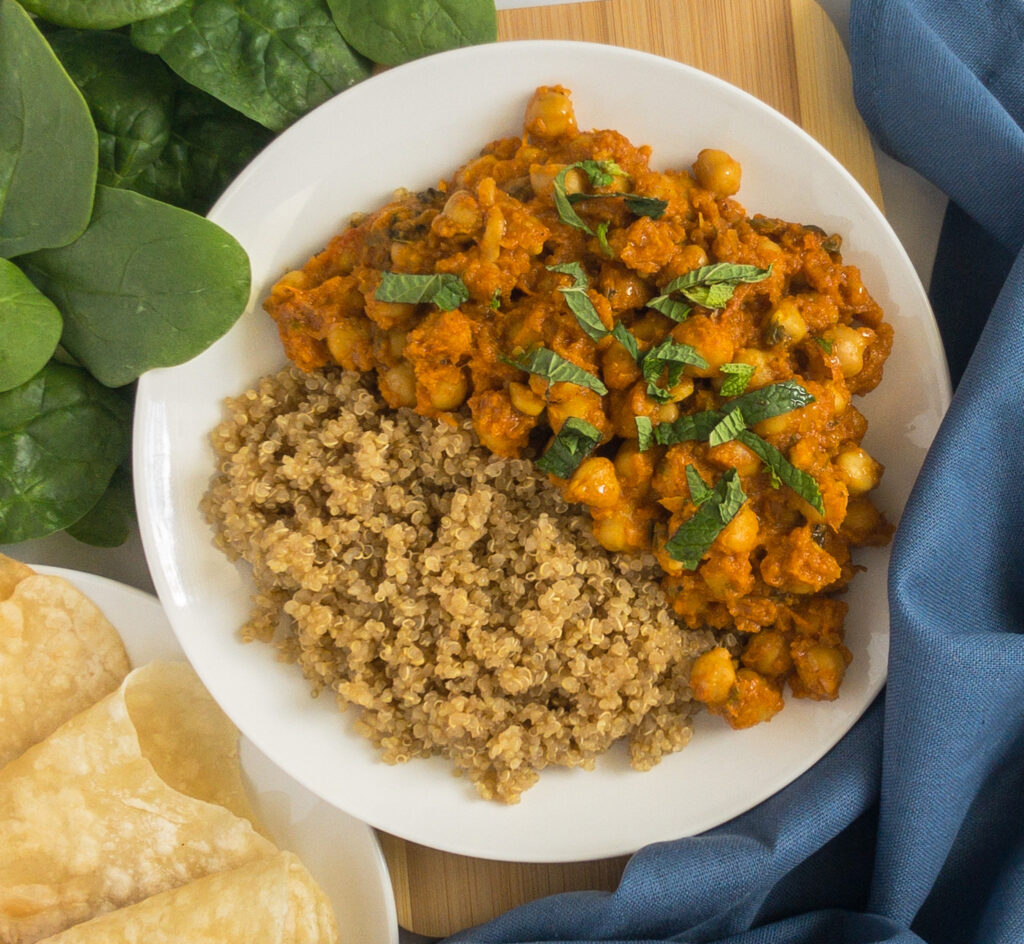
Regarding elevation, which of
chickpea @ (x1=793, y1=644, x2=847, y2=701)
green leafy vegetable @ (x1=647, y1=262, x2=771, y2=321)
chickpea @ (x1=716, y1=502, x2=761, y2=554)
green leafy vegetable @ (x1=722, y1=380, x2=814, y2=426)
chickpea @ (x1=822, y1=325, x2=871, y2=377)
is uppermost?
green leafy vegetable @ (x1=647, y1=262, x2=771, y2=321)

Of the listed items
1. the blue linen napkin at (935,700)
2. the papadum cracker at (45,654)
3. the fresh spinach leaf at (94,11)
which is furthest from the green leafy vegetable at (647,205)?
the papadum cracker at (45,654)

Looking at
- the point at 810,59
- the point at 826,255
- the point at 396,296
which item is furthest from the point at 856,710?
the point at 810,59

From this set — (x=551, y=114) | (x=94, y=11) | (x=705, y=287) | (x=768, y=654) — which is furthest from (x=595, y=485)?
(x=94, y=11)

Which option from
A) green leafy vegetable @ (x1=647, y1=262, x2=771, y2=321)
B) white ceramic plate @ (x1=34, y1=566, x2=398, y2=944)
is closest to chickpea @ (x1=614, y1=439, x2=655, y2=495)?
green leafy vegetable @ (x1=647, y1=262, x2=771, y2=321)

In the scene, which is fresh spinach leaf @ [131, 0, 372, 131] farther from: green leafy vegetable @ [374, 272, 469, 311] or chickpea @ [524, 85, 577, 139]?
green leafy vegetable @ [374, 272, 469, 311]

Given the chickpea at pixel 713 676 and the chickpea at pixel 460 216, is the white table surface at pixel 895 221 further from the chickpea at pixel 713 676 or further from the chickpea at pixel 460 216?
the chickpea at pixel 713 676

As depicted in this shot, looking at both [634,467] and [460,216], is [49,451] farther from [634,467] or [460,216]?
[634,467]

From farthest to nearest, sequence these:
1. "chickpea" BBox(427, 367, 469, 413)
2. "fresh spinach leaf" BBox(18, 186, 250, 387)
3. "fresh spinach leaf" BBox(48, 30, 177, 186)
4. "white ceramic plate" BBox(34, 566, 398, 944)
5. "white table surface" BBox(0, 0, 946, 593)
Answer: "white table surface" BBox(0, 0, 946, 593) < "white ceramic plate" BBox(34, 566, 398, 944) < "fresh spinach leaf" BBox(48, 30, 177, 186) < "fresh spinach leaf" BBox(18, 186, 250, 387) < "chickpea" BBox(427, 367, 469, 413)
